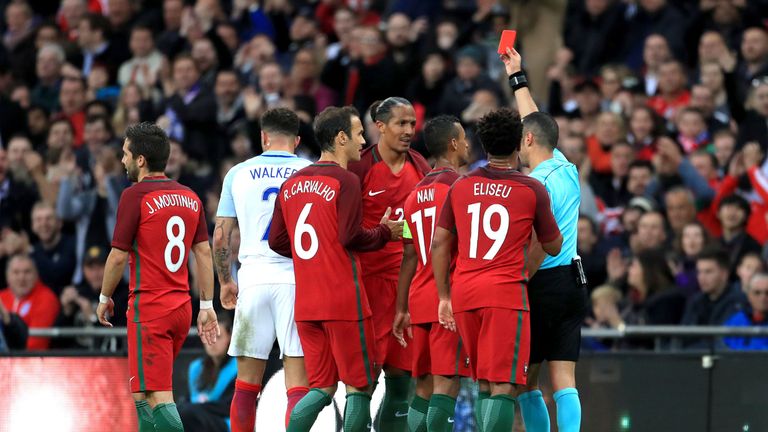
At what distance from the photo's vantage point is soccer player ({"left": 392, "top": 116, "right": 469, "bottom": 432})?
955 cm

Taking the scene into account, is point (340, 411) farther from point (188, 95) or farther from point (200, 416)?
point (188, 95)

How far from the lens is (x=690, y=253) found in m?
13.0

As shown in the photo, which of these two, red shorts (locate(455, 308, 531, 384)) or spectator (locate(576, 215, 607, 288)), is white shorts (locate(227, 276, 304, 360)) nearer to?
red shorts (locate(455, 308, 531, 384))

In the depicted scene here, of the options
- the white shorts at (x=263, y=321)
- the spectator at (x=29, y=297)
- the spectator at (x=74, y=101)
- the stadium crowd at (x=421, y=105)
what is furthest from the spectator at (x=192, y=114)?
the white shorts at (x=263, y=321)

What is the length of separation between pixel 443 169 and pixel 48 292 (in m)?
6.08

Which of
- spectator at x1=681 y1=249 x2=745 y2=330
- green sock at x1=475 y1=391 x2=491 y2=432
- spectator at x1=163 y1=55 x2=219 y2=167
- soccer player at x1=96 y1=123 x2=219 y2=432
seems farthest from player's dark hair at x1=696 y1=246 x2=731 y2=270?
spectator at x1=163 y1=55 x2=219 y2=167

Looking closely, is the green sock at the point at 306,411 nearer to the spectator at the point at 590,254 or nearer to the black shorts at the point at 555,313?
the black shorts at the point at 555,313

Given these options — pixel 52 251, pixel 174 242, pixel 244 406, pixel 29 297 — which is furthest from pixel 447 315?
pixel 52 251

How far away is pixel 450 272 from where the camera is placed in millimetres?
9570

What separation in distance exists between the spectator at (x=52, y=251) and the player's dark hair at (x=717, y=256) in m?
6.57

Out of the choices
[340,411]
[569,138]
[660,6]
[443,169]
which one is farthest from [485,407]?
[660,6]

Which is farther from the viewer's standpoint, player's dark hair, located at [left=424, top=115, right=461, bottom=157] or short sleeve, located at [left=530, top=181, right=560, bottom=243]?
player's dark hair, located at [left=424, top=115, right=461, bottom=157]

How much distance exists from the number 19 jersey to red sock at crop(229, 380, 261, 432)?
732 millimetres

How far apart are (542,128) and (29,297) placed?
671cm
